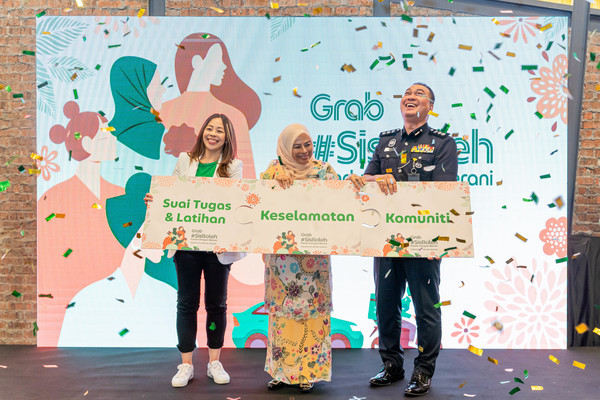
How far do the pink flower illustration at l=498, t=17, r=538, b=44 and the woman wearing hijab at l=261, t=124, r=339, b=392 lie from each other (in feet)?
6.59

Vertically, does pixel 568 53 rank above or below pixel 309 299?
above

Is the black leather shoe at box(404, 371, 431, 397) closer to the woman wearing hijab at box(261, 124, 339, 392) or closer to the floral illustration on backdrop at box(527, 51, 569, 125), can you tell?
Result: the woman wearing hijab at box(261, 124, 339, 392)

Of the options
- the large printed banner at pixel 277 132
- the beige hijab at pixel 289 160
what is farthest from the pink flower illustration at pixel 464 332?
the beige hijab at pixel 289 160

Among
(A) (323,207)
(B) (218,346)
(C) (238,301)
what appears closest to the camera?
(A) (323,207)

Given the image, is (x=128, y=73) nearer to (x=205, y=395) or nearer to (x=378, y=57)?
(x=378, y=57)

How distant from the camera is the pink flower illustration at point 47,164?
363cm

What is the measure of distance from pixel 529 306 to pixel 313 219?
2003mm

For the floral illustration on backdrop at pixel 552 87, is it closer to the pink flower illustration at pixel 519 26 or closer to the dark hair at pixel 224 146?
the pink flower illustration at pixel 519 26

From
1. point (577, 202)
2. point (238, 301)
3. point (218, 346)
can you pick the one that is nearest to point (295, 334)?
point (218, 346)

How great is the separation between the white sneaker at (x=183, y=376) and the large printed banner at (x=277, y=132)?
765 mm

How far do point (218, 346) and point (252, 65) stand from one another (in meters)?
1.99

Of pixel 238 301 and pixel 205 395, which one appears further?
pixel 238 301

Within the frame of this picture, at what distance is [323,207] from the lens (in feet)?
8.51

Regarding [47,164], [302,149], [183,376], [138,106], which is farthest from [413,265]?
[47,164]
